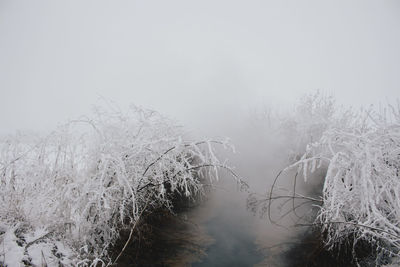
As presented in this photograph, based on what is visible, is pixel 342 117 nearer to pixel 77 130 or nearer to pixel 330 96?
pixel 330 96

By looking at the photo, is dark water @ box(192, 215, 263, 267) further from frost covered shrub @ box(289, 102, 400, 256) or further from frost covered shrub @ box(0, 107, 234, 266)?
frost covered shrub @ box(0, 107, 234, 266)

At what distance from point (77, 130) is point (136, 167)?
5.67 ft

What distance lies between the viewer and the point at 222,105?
27812 millimetres

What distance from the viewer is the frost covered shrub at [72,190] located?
329 cm

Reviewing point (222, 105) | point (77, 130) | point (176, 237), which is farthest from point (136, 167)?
point (222, 105)

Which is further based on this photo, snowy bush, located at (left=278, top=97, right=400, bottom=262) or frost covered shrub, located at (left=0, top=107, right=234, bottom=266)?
snowy bush, located at (left=278, top=97, right=400, bottom=262)

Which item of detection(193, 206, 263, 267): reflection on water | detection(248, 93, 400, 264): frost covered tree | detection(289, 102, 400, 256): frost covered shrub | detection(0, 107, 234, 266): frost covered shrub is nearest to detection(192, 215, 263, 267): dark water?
detection(193, 206, 263, 267): reflection on water

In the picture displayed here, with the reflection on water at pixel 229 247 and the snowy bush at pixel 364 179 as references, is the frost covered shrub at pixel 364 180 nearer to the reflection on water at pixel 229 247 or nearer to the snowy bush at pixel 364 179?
the snowy bush at pixel 364 179

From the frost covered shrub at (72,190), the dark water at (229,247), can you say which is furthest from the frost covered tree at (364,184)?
the frost covered shrub at (72,190)

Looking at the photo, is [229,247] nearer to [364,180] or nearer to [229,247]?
[229,247]

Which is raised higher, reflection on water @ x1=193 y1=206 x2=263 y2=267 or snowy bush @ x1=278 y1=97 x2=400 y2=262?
snowy bush @ x1=278 y1=97 x2=400 y2=262

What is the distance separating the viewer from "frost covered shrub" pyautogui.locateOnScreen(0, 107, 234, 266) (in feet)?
10.8

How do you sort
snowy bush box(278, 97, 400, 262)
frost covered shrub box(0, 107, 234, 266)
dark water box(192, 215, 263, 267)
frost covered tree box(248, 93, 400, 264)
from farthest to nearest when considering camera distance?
dark water box(192, 215, 263, 267) < snowy bush box(278, 97, 400, 262) < frost covered tree box(248, 93, 400, 264) < frost covered shrub box(0, 107, 234, 266)

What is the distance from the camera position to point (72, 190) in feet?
12.8
